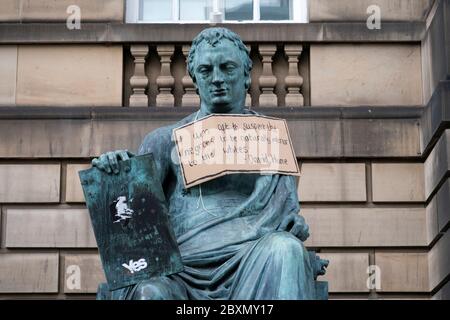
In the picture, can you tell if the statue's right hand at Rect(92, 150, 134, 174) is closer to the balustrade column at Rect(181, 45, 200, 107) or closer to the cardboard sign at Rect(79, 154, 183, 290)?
the cardboard sign at Rect(79, 154, 183, 290)

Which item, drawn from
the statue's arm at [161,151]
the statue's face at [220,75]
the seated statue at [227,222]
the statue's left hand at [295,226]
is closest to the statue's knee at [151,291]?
the seated statue at [227,222]

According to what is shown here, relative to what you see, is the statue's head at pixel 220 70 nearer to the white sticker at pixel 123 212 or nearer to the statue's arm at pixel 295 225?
the statue's arm at pixel 295 225

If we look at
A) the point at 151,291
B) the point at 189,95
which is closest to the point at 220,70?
the point at 151,291

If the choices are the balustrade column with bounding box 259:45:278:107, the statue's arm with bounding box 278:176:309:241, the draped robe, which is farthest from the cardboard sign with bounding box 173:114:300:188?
the balustrade column with bounding box 259:45:278:107

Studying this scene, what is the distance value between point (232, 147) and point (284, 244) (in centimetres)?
95

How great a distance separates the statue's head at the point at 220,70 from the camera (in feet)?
31.1

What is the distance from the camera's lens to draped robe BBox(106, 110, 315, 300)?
859 centimetres

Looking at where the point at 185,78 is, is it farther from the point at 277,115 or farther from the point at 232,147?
the point at 232,147

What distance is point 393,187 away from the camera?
15789 mm

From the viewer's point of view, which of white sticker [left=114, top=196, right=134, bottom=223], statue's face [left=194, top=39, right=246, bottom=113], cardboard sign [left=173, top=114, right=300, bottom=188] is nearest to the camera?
white sticker [left=114, top=196, right=134, bottom=223]

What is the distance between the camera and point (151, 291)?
8.57m

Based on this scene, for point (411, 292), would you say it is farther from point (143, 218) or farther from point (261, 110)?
point (143, 218)
